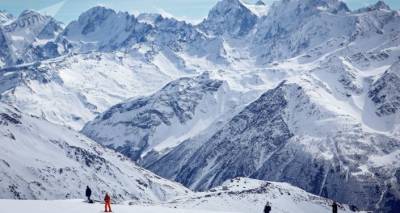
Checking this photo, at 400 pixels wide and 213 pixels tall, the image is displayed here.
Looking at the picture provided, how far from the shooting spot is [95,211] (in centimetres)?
11488

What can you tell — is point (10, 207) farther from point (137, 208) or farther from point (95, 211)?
point (137, 208)

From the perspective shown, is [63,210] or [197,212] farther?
[197,212]

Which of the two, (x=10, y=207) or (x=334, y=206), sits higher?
(x=10, y=207)

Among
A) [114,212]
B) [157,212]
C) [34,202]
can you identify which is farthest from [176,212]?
[34,202]

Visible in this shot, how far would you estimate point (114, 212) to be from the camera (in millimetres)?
115188

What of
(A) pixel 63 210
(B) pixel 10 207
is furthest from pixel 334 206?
(B) pixel 10 207

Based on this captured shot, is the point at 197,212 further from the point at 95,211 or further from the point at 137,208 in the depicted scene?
the point at 95,211

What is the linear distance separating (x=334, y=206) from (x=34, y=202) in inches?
2180

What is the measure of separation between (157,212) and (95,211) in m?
13.2

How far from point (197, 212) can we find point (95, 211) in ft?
74.0

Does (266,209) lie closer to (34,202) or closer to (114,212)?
(114,212)

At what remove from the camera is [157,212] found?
123250mm

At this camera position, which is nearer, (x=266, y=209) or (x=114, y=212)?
(x=114, y=212)

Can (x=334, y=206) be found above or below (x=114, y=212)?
below
